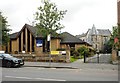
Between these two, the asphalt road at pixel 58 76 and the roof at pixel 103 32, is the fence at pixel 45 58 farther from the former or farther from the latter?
the roof at pixel 103 32

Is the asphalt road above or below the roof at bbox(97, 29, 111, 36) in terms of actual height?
below

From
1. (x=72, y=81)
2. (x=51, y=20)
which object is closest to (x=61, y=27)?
(x=51, y=20)

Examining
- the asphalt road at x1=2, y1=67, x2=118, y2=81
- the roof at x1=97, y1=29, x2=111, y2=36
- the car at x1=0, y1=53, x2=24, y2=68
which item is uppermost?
the roof at x1=97, y1=29, x2=111, y2=36

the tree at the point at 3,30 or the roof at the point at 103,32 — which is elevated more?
the roof at the point at 103,32

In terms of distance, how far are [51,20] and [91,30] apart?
80.5 meters

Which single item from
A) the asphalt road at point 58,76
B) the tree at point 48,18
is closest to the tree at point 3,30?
the tree at point 48,18

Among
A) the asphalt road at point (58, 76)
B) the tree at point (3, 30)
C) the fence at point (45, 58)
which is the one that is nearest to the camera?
the asphalt road at point (58, 76)

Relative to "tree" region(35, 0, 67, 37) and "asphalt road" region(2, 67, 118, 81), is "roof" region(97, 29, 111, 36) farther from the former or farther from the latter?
"asphalt road" region(2, 67, 118, 81)

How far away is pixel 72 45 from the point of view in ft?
200

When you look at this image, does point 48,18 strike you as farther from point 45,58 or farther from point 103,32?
point 103,32

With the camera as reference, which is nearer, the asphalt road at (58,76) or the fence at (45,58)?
the asphalt road at (58,76)

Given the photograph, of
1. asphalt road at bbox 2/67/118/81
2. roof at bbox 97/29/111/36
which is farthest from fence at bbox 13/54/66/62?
roof at bbox 97/29/111/36

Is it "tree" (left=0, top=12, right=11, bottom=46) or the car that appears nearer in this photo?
the car

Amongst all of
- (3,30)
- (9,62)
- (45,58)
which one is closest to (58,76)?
(9,62)
